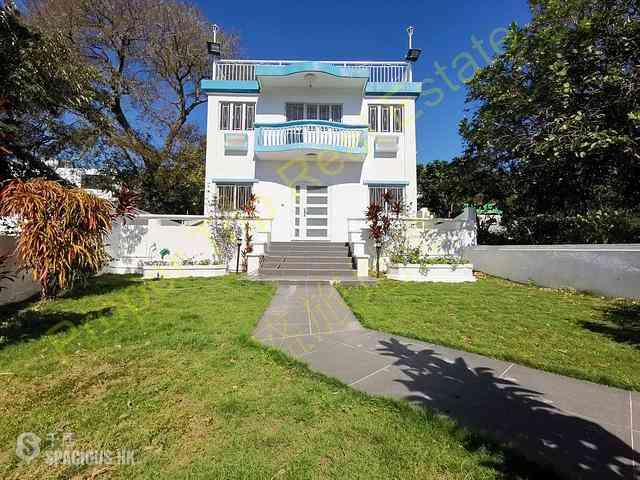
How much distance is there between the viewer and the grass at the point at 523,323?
3.02 meters

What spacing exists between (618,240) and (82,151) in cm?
1886

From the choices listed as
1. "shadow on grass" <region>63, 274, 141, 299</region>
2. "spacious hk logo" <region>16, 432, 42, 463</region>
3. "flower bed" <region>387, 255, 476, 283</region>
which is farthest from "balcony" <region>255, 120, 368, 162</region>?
"spacious hk logo" <region>16, 432, 42, 463</region>

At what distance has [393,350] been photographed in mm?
3324

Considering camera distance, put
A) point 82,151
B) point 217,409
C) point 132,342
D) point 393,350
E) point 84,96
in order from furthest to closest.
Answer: point 82,151, point 84,96, point 132,342, point 393,350, point 217,409

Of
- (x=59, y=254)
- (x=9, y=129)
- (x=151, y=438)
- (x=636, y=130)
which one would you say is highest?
(x=636, y=130)

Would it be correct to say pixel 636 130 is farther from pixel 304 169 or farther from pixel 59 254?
pixel 59 254

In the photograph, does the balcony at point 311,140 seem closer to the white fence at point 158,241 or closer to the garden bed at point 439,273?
the white fence at point 158,241

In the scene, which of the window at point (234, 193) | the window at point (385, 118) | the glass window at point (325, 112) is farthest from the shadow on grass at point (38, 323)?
the window at point (385, 118)

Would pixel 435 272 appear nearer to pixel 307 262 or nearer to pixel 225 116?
pixel 307 262

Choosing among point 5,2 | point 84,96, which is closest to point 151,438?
point 5,2

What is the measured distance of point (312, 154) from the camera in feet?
38.5

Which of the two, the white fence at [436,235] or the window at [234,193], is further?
the window at [234,193]

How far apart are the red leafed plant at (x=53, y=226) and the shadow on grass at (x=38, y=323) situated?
63cm

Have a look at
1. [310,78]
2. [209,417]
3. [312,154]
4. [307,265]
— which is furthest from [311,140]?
[209,417]
